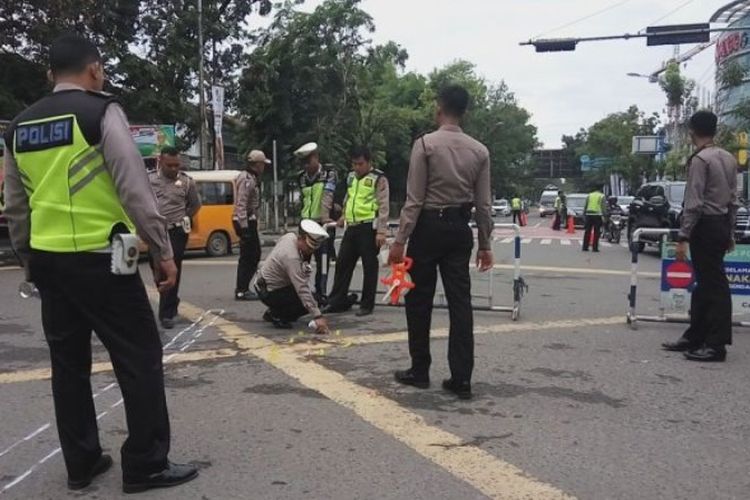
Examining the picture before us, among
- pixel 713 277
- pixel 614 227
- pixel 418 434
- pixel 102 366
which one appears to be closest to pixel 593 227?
pixel 614 227

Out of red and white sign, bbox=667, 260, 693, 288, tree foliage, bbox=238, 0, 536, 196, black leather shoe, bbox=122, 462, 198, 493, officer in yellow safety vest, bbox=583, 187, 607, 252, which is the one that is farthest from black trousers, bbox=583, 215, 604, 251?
black leather shoe, bbox=122, 462, 198, 493

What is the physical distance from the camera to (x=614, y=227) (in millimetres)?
22625

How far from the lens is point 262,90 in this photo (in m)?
25.3

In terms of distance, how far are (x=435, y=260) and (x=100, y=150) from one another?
2432 millimetres

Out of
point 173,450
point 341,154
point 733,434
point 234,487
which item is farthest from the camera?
point 341,154

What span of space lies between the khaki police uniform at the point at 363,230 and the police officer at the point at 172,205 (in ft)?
5.69

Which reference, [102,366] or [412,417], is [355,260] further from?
[412,417]

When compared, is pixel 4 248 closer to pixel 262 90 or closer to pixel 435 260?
pixel 262 90

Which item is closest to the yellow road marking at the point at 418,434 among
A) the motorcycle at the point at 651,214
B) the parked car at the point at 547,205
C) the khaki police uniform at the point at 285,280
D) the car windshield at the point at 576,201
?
the khaki police uniform at the point at 285,280

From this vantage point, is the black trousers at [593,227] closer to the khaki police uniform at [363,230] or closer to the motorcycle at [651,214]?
the motorcycle at [651,214]

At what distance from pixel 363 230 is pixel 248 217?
175 cm

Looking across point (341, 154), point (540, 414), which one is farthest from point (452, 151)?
point (341, 154)

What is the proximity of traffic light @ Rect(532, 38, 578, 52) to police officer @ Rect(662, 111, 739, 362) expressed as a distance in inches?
517

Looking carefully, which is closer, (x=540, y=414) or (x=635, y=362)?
(x=540, y=414)
